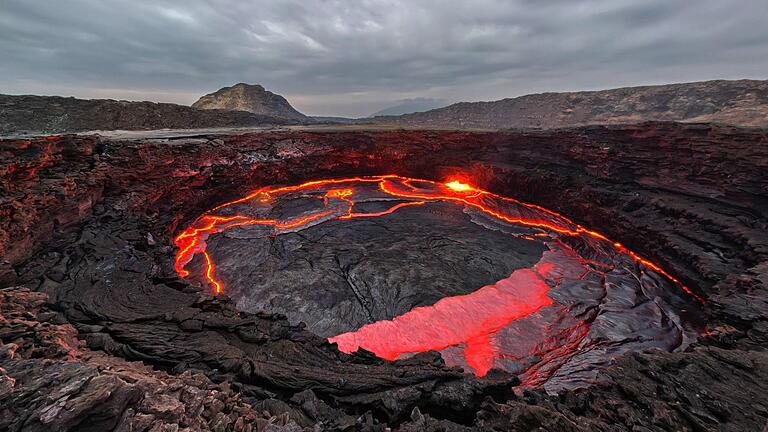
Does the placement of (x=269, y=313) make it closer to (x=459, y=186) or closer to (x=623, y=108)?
(x=459, y=186)

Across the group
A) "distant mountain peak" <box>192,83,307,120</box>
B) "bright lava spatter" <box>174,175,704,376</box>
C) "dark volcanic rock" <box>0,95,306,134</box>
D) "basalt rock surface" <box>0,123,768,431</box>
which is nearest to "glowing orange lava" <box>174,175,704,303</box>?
"bright lava spatter" <box>174,175,704,376</box>

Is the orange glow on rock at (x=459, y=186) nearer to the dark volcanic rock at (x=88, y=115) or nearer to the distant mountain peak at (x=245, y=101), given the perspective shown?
the dark volcanic rock at (x=88, y=115)

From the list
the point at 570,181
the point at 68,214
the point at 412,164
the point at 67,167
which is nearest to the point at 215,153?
the point at 67,167

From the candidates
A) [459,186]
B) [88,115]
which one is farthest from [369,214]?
[88,115]

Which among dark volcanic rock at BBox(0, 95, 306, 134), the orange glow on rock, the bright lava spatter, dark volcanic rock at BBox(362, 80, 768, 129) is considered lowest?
the bright lava spatter

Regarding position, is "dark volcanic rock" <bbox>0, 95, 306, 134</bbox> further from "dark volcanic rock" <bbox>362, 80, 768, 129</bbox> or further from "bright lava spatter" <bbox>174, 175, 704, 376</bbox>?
"dark volcanic rock" <bbox>362, 80, 768, 129</bbox>
